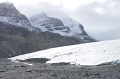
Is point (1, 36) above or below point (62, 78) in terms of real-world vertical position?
above

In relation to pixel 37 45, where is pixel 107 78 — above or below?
below

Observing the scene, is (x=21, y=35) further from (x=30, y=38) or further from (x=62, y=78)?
(x=62, y=78)

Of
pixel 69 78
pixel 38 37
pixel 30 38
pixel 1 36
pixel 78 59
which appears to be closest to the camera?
pixel 69 78

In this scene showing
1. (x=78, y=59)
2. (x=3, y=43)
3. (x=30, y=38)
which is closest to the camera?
(x=78, y=59)

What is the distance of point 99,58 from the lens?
3316 centimetres

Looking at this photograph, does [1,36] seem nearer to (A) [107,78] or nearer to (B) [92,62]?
(B) [92,62]

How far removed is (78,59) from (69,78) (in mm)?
19899

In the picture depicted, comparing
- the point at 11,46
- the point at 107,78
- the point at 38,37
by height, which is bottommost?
the point at 107,78

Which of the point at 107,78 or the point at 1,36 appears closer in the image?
the point at 107,78

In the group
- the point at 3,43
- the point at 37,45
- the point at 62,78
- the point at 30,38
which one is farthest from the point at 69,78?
Answer: the point at 30,38

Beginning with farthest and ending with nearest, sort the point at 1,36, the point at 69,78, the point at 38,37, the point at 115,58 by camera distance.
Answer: the point at 38,37 < the point at 1,36 < the point at 115,58 < the point at 69,78

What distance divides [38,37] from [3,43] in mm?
66435

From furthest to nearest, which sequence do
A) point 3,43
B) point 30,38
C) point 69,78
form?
1. point 30,38
2. point 3,43
3. point 69,78

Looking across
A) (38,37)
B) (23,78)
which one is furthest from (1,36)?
(23,78)
